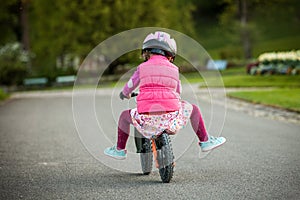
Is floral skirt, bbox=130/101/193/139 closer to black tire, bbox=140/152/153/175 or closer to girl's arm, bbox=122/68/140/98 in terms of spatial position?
girl's arm, bbox=122/68/140/98

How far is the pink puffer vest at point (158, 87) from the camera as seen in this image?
7.46 metres

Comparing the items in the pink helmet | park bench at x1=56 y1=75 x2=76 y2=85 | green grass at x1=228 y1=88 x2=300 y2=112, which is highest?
the pink helmet

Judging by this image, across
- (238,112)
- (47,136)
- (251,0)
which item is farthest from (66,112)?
(251,0)

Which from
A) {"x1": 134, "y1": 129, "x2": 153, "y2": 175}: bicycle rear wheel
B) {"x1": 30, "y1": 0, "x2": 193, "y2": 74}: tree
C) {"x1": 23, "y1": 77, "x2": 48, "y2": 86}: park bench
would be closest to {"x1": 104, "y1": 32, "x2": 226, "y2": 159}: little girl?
{"x1": 134, "y1": 129, "x2": 153, "y2": 175}: bicycle rear wheel

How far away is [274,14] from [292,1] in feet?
29.9

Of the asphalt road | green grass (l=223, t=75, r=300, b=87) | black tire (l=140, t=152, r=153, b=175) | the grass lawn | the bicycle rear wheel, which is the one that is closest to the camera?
the asphalt road

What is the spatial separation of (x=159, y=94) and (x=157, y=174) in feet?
4.11

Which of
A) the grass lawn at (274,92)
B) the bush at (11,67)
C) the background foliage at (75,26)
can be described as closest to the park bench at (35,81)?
the bush at (11,67)

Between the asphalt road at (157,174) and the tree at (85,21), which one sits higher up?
the tree at (85,21)

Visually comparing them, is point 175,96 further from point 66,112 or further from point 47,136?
point 66,112

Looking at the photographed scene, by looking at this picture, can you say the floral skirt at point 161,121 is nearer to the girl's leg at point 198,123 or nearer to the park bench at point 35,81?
the girl's leg at point 198,123

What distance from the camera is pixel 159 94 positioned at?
24.5 ft

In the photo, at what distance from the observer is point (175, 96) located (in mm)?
7527

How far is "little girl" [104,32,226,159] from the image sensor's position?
7461 millimetres
